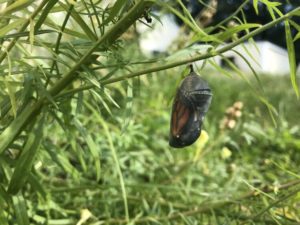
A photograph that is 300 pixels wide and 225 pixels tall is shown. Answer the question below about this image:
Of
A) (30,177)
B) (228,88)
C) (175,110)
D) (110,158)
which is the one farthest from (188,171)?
(228,88)

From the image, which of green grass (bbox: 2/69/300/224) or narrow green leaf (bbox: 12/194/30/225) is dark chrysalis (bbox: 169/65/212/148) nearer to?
green grass (bbox: 2/69/300/224)

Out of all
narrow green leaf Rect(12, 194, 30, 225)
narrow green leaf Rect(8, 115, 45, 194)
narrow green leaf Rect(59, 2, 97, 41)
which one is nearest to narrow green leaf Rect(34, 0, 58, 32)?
narrow green leaf Rect(59, 2, 97, 41)

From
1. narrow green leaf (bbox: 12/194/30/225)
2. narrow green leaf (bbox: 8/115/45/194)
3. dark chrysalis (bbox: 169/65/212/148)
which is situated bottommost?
narrow green leaf (bbox: 12/194/30/225)

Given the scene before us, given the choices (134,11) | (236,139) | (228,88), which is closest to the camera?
(134,11)

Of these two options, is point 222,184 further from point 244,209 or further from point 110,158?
point 244,209

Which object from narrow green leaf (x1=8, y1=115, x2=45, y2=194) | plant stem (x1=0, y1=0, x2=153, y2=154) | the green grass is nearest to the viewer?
plant stem (x1=0, y1=0, x2=153, y2=154)

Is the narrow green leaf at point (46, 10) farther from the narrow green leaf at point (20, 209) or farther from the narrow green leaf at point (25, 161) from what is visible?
the narrow green leaf at point (20, 209)
